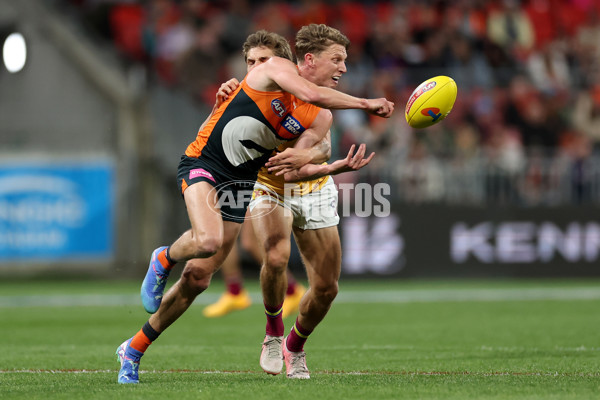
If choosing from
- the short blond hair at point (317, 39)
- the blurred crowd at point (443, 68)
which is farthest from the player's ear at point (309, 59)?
the blurred crowd at point (443, 68)

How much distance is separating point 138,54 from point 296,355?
43.5 feet

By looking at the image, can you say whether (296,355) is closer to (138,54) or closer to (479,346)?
(479,346)

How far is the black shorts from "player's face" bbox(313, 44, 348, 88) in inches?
38.5

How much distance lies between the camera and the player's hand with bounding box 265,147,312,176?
6866mm

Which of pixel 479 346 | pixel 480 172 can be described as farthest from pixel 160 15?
pixel 479 346

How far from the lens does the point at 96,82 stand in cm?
1895

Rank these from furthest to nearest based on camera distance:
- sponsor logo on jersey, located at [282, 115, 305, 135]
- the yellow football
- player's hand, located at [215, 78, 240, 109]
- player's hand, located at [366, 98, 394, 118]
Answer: player's hand, located at [215, 78, 240, 109] < sponsor logo on jersey, located at [282, 115, 305, 135] < the yellow football < player's hand, located at [366, 98, 394, 118]

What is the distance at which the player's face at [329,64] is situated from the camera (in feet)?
23.6

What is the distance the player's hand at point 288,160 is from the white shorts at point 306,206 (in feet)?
2.13

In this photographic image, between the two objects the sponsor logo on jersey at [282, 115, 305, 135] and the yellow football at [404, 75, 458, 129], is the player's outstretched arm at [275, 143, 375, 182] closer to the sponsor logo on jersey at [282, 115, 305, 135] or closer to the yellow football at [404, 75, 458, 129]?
the sponsor logo on jersey at [282, 115, 305, 135]

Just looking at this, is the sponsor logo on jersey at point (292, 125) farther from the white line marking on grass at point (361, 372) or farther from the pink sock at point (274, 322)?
the white line marking on grass at point (361, 372)

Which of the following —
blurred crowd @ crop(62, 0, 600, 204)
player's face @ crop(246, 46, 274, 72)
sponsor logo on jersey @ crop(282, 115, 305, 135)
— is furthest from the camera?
blurred crowd @ crop(62, 0, 600, 204)

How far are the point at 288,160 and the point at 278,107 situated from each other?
16.7 inches

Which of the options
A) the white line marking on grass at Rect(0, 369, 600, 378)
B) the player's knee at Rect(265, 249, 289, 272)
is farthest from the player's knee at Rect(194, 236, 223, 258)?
the white line marking on grass at Rect(0, 369, 600, 378)
